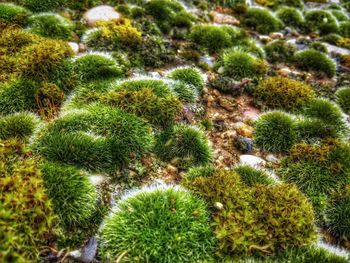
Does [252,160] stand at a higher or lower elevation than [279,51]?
lower

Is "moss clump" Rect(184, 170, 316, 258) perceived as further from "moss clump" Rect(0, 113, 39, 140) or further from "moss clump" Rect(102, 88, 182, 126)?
"moss clump" Rect(0, 113, 39, 140)

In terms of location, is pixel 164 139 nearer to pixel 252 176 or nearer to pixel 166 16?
pixel 252 176

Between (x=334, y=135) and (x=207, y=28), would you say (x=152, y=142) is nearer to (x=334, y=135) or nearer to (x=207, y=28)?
(x=334, y=135)

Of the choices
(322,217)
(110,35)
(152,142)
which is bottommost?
(322,217)

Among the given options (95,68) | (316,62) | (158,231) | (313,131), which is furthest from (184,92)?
(316,62)

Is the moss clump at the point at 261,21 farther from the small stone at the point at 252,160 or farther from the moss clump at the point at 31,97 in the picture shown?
the moss clump at the point at 31,97

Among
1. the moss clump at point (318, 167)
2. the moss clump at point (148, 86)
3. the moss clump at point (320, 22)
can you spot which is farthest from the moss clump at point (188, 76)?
the moss clump at point (320, 22)

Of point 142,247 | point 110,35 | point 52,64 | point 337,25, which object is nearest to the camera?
point 142,247

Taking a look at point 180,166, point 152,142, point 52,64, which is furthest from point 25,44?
point 180,166
